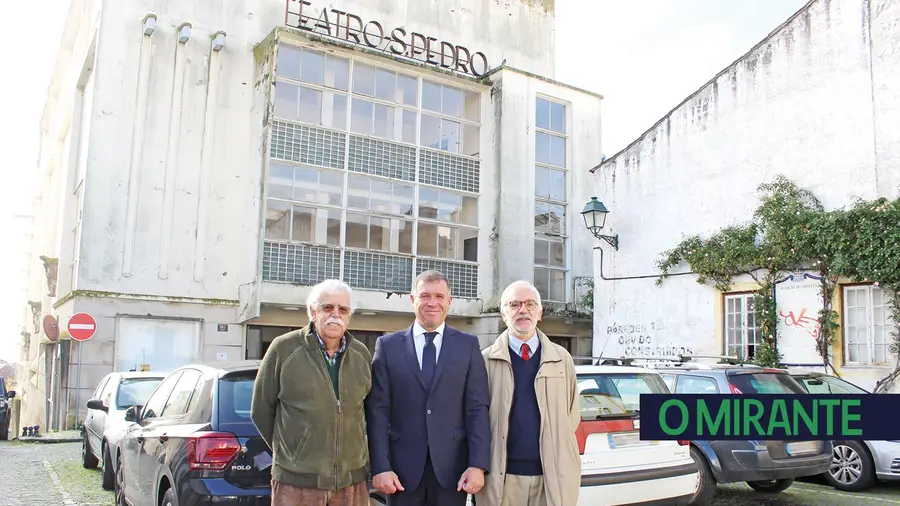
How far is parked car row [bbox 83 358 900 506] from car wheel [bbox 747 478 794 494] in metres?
0.01

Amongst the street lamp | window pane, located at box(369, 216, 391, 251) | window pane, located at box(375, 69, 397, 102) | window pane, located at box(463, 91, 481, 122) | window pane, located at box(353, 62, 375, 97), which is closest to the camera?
the street lamp

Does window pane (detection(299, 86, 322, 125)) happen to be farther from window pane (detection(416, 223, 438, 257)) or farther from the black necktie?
the black necktie

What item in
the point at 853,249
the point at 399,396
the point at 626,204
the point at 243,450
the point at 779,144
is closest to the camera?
the point at 399,396

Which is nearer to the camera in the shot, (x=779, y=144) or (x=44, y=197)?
(x=779, y=144)

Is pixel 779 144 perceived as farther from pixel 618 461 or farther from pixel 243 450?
pixel 243 450

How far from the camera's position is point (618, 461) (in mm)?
6785

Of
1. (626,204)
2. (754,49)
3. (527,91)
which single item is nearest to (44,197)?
(527,91)

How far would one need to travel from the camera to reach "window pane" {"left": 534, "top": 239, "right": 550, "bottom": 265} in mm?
24438

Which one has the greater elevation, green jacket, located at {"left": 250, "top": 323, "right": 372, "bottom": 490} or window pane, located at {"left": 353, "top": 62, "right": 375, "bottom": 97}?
window pane, located at {"left": 353, "top": 62, "right": 375, "bottom": 97}

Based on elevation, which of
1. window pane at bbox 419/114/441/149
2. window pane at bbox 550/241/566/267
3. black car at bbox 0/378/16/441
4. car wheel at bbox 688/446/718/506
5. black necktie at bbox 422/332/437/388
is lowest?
black car at bbox 0/378/16/441

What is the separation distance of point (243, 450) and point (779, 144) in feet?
41.5

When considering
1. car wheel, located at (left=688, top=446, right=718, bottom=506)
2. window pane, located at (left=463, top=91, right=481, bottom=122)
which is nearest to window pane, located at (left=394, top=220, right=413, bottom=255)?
window pane, located at (left=463, top=91, right=481, bottom=122)

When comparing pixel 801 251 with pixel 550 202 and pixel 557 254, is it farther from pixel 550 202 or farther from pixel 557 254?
pixel 550 202

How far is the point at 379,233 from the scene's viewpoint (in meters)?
21.4
